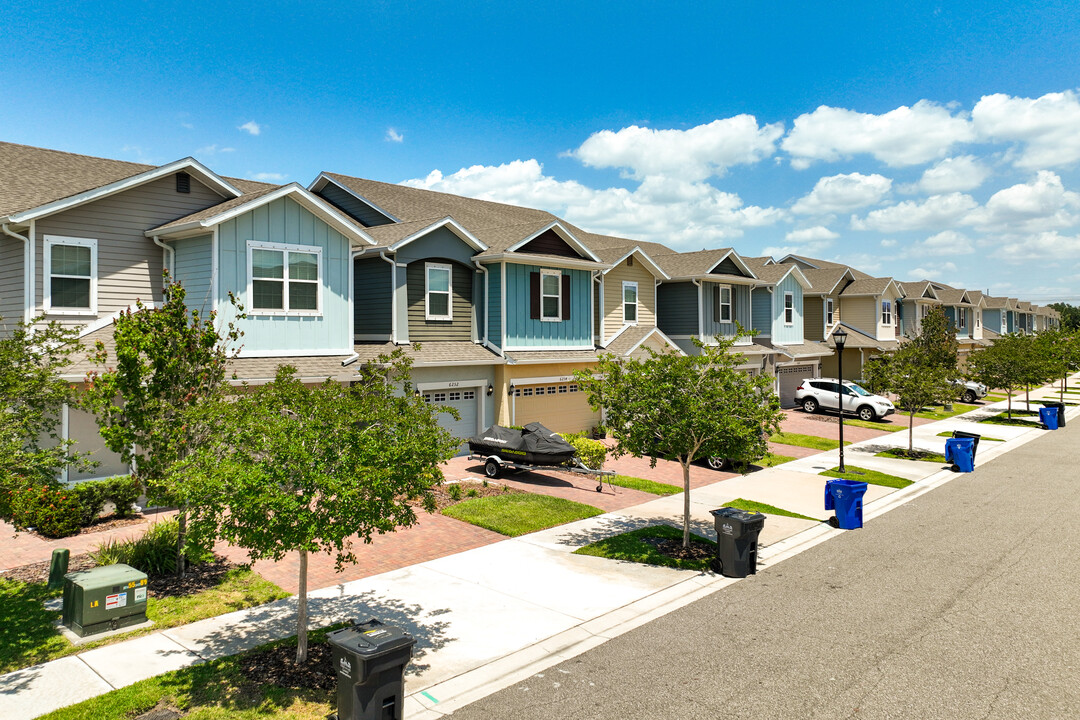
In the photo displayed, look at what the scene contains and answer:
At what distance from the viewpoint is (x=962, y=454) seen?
2114 cm

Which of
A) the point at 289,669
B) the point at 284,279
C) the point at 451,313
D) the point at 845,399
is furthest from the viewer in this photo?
the point at 845,399

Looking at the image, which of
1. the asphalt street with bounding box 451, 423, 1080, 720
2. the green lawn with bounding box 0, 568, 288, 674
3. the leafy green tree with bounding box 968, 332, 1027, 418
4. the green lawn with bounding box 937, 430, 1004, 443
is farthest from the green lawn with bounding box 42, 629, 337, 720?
the leafy green tree with bounding box 968, 332, 1027, 418

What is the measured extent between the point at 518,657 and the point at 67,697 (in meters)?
4.74

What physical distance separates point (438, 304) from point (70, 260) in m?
9.20

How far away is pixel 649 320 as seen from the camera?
28.5 metres

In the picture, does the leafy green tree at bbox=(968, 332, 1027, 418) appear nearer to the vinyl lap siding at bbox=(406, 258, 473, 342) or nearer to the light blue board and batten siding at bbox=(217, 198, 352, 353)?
the vinyl lap siding at bbox=(406, 258, 473, 342)

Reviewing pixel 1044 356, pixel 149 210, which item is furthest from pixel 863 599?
pixel 1044 356

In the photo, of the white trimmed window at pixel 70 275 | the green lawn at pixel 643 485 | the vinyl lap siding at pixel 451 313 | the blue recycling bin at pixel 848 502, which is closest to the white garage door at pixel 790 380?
the green lawn at pixel 643 485

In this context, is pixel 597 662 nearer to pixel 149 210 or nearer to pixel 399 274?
pixel 399 274

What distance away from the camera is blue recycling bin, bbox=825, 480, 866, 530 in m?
14.4

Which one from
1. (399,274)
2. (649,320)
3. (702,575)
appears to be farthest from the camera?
(649,320)

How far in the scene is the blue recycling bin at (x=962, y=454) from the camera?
21.1 metres

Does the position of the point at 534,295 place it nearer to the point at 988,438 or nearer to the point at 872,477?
the point at 872,477

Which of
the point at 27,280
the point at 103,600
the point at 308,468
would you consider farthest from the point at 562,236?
the point at 103,600
